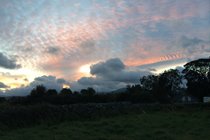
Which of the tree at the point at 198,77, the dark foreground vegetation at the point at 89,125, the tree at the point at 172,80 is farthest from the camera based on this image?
the tree at the point at 172,80

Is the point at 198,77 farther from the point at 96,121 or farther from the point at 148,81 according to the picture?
the point at 96,121

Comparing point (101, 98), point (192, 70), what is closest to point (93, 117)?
point (101, 98)

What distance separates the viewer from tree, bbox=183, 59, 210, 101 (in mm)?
71150

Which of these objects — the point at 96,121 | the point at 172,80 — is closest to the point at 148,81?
the point at 172,80

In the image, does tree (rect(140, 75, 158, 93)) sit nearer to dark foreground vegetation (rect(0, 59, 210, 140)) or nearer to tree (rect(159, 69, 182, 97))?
tree (rect(159, 69, 182, 97))

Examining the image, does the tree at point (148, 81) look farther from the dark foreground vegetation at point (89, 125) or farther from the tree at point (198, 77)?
the dark foreground vegetation at point (89, 125)

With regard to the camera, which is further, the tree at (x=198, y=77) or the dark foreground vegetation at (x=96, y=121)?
the tree at (x=198, y=77)

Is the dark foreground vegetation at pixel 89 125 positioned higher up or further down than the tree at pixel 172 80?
further down

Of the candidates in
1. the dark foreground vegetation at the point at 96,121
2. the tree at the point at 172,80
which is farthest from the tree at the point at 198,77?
the dark foreground vegetation at the point at 96,121

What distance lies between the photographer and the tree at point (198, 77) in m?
71.2

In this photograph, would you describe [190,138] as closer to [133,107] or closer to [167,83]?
[133,107]

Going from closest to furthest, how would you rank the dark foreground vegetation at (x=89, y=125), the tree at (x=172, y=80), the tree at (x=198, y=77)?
the dark foreground vegetation at (x=89, y=125)
the tree at (x=198, y=77)
the tree at (x=172, y=80)

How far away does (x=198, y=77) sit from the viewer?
7519cm

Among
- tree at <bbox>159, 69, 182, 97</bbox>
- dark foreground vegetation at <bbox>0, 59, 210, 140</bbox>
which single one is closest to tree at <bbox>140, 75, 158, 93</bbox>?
tree at <bbox>159, 69, 182, 97</bbox>
